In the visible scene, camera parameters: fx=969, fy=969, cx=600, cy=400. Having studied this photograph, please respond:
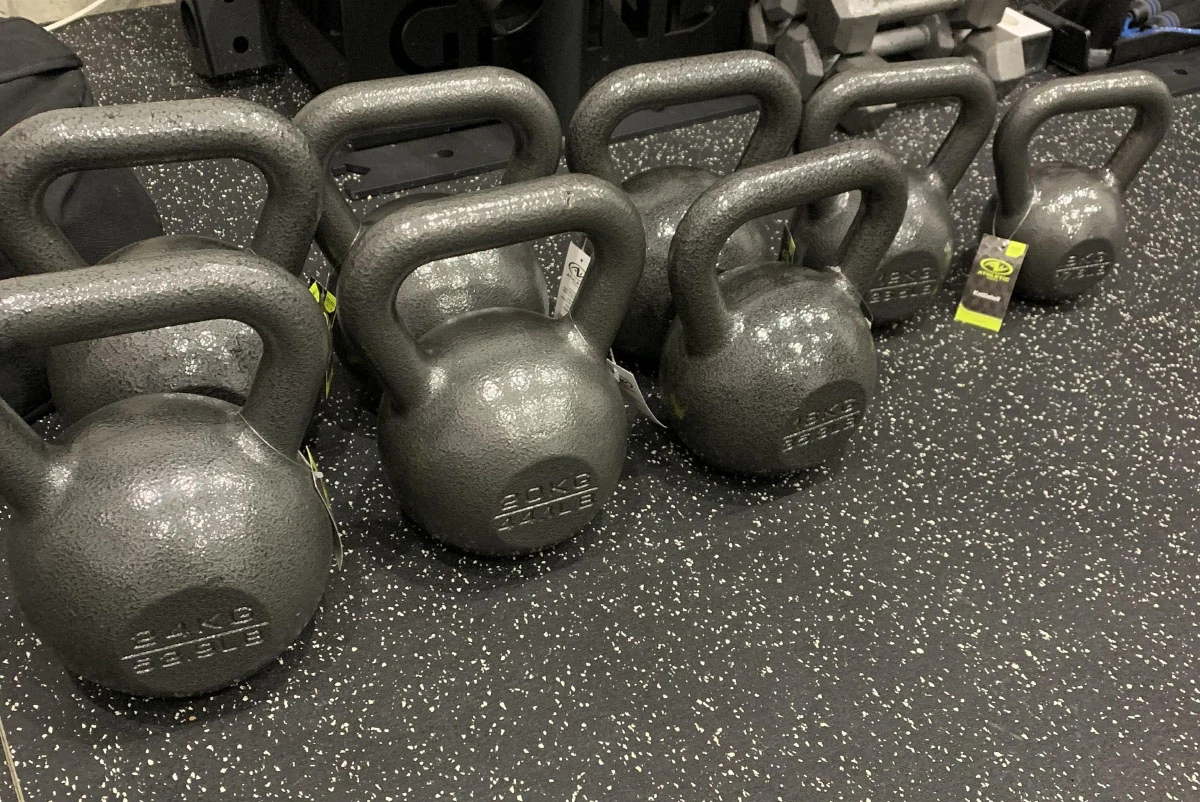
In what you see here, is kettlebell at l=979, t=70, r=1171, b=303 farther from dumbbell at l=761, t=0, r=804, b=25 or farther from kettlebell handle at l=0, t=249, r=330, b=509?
kettlebell handle at l=0, t=249, r=330, b=509

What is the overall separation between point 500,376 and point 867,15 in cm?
86

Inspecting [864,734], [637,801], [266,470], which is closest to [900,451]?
[864,734]

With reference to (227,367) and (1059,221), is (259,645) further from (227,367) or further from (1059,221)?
(1059,221)

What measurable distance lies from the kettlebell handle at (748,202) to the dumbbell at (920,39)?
67cm

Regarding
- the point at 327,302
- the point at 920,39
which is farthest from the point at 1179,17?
the point at 327,302

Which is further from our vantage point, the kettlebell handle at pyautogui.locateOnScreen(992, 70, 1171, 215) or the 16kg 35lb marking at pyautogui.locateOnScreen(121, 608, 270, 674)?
the kettlebell handle at pyautogui.locateOnScreen(992, 70, 1171, 215)

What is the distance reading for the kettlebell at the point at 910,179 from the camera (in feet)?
2.84

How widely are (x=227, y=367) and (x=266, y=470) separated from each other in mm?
130

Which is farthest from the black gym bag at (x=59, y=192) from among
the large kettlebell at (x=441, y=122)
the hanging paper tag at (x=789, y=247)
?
the hanging paper tag at (x=789, y=247)

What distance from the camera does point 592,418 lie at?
730 mm

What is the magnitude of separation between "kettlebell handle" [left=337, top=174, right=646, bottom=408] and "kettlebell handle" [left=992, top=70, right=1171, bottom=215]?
1.55ft

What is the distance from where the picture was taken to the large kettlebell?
74 centimetres

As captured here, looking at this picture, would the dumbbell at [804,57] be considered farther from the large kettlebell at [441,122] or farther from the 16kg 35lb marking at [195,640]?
the 16kg 35lb marking at [195,640]

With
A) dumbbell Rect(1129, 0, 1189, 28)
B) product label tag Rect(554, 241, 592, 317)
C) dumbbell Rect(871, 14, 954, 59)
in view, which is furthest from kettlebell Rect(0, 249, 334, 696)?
dumbbell Rect(1129, 0, 1189, 28)
